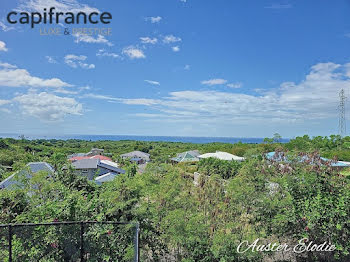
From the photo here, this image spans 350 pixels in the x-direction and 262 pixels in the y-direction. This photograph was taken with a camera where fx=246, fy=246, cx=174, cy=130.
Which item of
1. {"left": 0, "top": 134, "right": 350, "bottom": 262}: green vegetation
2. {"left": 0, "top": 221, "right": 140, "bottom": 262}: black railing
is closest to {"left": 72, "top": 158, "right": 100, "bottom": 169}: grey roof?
{"left": 0, "top": 134, "right": 350, "bottom": 262}: green vegetation

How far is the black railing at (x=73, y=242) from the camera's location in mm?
3703

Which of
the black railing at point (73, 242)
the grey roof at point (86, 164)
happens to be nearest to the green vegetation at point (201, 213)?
the black railing at point (73, 242)

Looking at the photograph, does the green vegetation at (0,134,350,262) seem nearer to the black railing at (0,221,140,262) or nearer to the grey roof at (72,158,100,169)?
the black railing at (0,221,140,262)

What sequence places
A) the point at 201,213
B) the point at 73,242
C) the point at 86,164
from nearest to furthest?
the point at 73,242 → the point at 201,213 → the point at 86,164

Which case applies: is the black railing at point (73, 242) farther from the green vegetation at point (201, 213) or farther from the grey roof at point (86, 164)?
the grey roof at point (86, 164)

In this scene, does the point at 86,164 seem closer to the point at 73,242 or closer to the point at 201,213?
the point at 73,242

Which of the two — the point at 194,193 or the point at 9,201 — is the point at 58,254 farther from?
the point at 194,193

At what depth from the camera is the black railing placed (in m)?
3.70

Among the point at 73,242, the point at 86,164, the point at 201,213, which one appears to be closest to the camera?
the point at 73,242

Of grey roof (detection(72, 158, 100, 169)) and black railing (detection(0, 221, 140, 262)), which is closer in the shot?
black railing (detection(0, 221, 140, 262))

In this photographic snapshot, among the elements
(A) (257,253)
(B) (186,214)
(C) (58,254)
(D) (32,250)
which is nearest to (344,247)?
(A) (257,253)

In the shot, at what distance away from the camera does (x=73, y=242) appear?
4.03 metres

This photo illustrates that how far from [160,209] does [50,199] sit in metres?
2.09

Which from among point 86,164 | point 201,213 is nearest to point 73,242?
point 201,213
